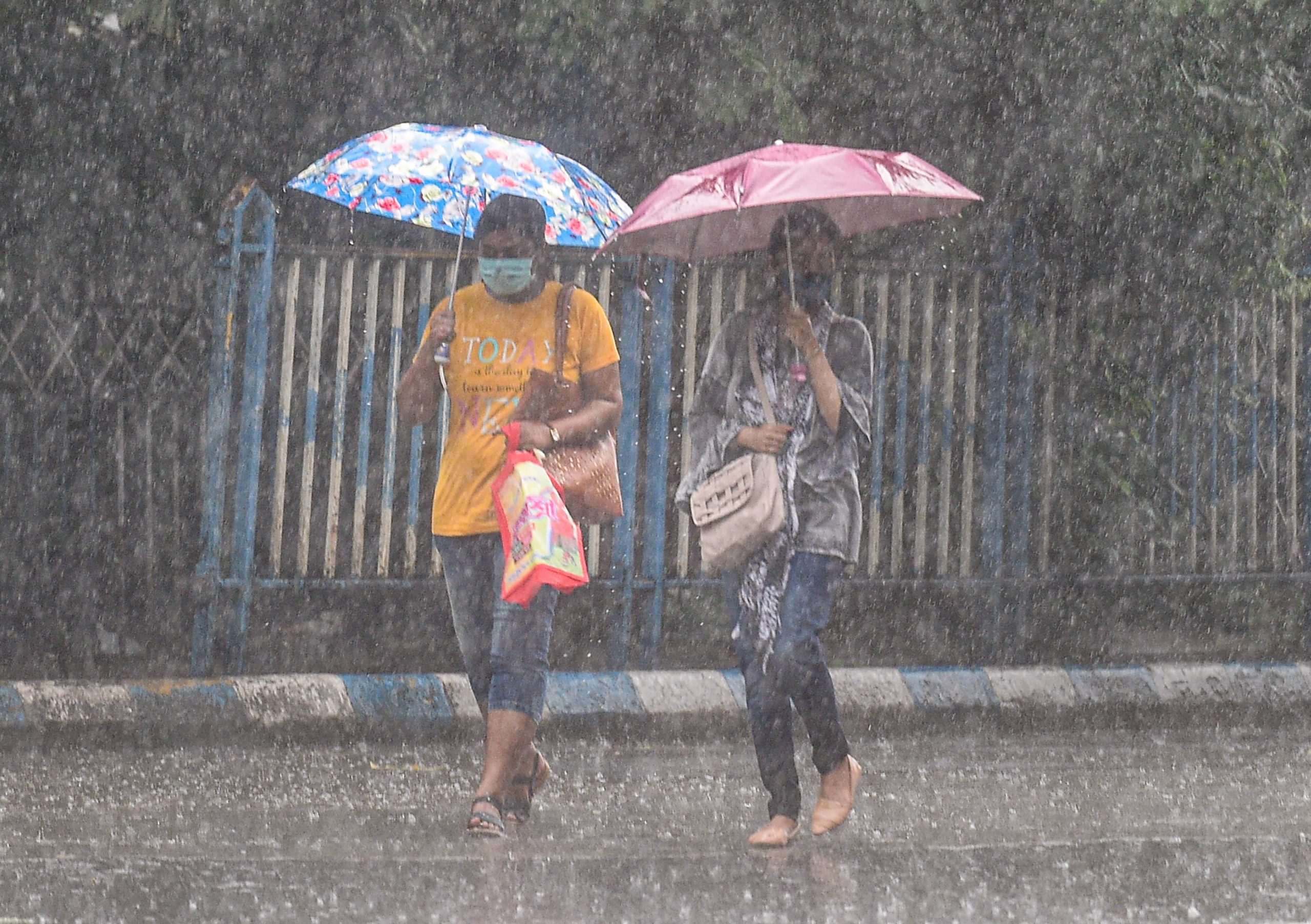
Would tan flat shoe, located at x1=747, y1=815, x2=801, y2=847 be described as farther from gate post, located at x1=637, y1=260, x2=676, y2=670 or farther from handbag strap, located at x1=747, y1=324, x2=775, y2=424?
gate post, located at x1=637, y1=260, x2=676, y2=670

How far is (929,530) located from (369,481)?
2.54 meters

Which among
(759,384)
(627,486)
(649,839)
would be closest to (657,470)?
(627,486)

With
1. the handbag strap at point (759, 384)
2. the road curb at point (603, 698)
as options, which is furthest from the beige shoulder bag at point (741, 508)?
the road curb at point (603, 698)

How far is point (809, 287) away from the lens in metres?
5.43

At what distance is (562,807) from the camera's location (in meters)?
5.94

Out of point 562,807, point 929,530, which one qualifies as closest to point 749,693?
point 562,807

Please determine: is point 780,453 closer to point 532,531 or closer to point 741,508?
point 741,508

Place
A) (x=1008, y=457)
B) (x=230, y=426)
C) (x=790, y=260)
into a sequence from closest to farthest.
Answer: (x=790, y=260)
(x=230, y=426)
(x=1008, y=457)

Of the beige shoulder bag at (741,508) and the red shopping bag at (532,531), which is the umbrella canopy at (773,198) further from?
the red shopping bag at (532,531)

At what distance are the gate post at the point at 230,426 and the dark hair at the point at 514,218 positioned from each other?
2532 mm

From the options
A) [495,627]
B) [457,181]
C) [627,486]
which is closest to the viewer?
[495,627]

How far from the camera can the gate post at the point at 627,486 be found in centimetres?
824

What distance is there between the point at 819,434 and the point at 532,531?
83cm

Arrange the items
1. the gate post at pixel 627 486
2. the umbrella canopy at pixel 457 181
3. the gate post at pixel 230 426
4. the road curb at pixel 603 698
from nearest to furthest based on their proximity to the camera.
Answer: the umbrella canopy at pixel 457 181 < the road curb at pixel 603 698 < the gate post at pixel 230 426 < the gate post at pixel 627 486
